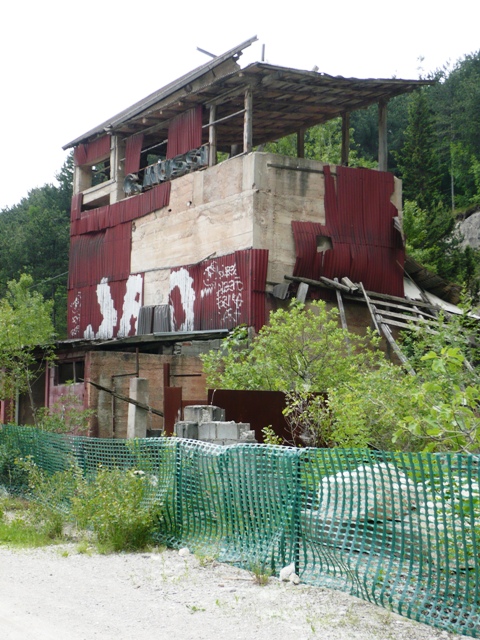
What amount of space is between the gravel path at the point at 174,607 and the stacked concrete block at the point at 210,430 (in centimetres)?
254

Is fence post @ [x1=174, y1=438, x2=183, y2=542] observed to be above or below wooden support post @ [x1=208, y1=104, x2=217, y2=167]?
below

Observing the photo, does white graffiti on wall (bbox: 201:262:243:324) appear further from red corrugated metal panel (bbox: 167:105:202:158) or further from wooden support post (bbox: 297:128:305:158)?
wooden support post (bbox: 297:128:305:158)

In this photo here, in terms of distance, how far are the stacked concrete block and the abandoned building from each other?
7907 mm

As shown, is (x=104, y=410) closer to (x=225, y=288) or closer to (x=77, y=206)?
(x=225, y=288)

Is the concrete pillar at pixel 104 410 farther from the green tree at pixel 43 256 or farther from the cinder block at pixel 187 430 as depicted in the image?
the green tree at pixel 43 256

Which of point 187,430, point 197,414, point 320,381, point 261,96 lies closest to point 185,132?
point 261,96

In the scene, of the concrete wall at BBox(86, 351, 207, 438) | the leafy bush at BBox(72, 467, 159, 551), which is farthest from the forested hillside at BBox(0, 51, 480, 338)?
the leafy bush at BBox(72, 467, 159, 551)

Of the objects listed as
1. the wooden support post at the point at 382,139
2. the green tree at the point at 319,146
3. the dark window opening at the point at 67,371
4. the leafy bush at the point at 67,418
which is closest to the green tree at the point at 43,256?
the green tree at the point at 319,146

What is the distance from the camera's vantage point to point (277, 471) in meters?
9.02

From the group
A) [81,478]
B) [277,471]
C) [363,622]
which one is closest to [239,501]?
[277,471]

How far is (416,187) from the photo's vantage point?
54.8 metres

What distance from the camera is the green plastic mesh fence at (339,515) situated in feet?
23.1

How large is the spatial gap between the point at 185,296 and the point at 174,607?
1922cm

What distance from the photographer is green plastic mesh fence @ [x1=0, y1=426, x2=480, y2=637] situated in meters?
7.05
